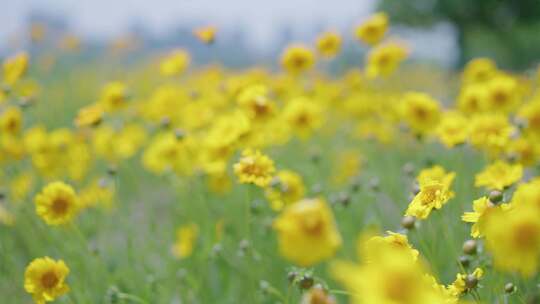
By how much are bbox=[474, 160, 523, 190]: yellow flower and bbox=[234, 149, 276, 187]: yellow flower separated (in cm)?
47

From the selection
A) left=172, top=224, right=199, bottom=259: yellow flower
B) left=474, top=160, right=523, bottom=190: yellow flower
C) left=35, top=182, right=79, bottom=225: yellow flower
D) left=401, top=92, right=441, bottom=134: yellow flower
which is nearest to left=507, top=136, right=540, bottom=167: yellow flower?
left=401, top=92, right=441, bottom=134: yellow flower

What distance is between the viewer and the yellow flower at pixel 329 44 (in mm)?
2367

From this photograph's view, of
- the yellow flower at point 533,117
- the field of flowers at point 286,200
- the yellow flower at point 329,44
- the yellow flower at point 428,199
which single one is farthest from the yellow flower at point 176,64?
the yellow flower at point 428,199

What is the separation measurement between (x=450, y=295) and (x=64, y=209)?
3.03 feet

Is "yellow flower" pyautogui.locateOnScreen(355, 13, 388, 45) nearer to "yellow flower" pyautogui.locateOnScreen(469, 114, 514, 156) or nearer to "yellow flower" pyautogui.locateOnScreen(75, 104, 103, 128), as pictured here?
"yellow flower" pyautogui.locateOnScreen(469, 114, 514, 156)

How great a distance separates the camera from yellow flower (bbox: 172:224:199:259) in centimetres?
201

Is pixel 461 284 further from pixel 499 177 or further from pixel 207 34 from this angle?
pixel 207 34

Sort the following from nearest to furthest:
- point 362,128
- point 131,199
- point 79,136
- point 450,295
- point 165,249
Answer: point 450,295
point 165,249
point 79,136
point 362,128
point 131,199

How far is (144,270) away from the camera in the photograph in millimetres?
1890

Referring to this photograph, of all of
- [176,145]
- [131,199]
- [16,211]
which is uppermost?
[176,145]

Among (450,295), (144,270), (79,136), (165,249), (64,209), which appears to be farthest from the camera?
(79,136)

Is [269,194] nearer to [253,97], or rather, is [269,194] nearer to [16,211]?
[253,97]

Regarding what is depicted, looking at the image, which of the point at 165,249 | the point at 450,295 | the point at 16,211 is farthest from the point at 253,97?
the point at 16,211

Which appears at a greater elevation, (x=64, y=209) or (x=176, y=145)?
(x=64, y=209)
